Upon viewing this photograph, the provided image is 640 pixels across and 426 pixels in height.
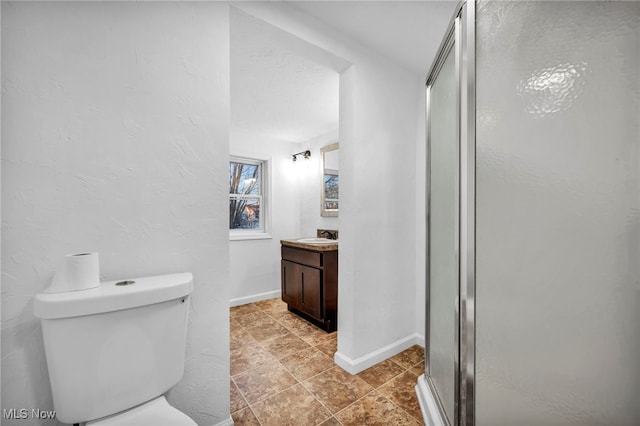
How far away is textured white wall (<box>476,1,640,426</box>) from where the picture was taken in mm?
622

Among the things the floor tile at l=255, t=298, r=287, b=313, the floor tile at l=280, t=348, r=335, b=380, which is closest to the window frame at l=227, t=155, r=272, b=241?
the floor tile at l=255, t=298, r=287, b=313

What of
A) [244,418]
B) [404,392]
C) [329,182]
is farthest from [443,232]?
[329,182]

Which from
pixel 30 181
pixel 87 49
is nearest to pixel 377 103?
pixel 87 49

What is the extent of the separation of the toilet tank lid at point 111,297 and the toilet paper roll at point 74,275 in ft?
0.07

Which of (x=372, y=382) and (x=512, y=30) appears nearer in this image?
(x=512, y=30)

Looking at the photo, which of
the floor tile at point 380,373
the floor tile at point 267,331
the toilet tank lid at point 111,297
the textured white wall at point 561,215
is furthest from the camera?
the floor tile at point 267,331

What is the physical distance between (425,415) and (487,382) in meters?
0.72

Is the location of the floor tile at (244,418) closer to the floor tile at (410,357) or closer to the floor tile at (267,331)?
the floor tile at (267,331)

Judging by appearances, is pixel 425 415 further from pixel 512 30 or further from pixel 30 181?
pixel 30 181

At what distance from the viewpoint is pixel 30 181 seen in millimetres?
923

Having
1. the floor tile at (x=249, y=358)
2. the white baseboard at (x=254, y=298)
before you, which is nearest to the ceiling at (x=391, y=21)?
the floor tile at (x=249, y=358)

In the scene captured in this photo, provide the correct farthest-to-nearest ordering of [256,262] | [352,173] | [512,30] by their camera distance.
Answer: [256,262] < [352,173] < [512,30]

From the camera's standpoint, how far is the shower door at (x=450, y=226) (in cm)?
102

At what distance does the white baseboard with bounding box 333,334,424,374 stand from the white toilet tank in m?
1.18
